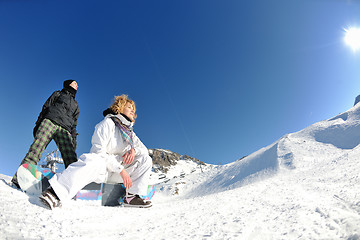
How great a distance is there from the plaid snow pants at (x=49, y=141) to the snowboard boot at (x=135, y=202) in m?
1.28

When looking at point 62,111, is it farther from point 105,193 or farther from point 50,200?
point 50,200

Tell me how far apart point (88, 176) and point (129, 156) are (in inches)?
29.3

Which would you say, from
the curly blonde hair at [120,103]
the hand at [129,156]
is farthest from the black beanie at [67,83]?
the hand at [129,156]

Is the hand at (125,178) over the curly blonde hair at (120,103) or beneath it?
beneath

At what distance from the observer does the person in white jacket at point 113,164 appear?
189 cm

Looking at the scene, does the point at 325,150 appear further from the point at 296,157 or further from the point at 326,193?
the point at 326,193

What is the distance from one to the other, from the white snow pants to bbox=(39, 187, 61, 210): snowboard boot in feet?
0.13

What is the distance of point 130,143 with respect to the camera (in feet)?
9.22

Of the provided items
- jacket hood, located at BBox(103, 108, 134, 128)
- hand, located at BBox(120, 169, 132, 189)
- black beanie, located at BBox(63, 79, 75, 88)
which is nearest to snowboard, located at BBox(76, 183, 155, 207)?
hand, located at BBox(120, 169, 132, 189)

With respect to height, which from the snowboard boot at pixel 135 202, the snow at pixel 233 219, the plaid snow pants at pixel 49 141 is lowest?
the snow at pixel 233 219

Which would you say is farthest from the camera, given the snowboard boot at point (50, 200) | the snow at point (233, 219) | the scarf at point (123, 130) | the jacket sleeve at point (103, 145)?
the scarf at point (123, 130)

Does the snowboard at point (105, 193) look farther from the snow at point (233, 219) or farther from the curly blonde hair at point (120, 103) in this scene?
the curly blonde hair at point (120, 103)

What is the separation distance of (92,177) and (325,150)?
583 cm

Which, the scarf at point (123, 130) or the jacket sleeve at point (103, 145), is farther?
the scarf at point (123, 130)
